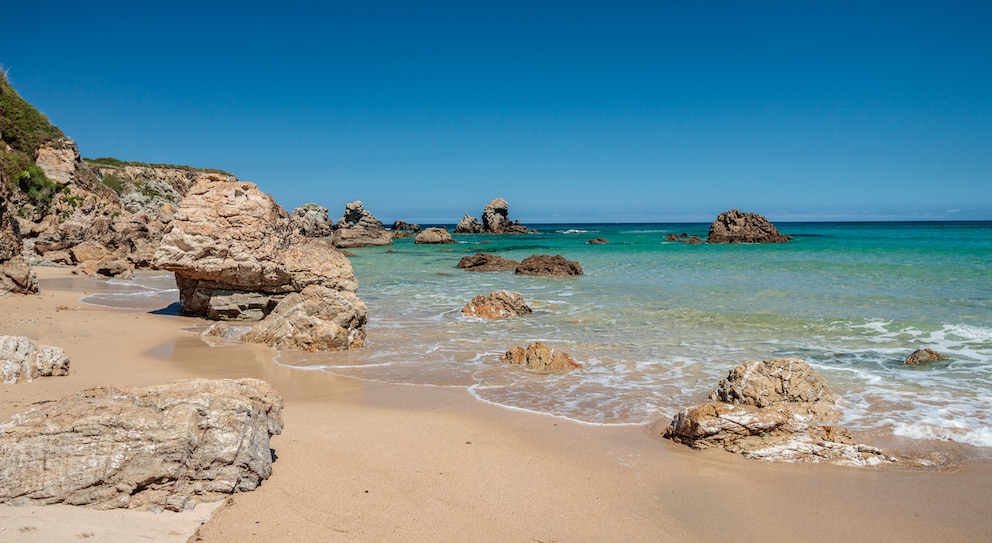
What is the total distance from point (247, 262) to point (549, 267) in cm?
1370

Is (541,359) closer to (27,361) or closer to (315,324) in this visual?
(315,324)

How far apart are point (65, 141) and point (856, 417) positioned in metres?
31.1

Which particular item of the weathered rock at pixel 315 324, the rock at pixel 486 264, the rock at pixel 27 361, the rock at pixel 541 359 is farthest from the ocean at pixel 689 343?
the rock at pixel 486 264

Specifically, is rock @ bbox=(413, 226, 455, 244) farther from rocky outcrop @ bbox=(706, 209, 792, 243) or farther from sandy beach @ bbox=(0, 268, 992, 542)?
sandy beach @ bbox=(0, 268, 992, 542)

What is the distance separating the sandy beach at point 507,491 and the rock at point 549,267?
16235mm

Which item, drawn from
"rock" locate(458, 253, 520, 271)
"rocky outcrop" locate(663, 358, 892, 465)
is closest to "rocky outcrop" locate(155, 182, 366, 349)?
"rocky outcrop" locate(663, 358, 892, 465)

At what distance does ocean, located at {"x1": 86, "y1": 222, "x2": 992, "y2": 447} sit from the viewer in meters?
6.27

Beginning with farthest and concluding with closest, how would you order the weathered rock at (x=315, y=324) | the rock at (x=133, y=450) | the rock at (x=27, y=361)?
the weathered rock at (x=315, y=324) → the rock at (x=27, y=361) → the rock at (x=133, y=450)

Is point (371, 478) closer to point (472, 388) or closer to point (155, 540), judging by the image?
point (155, 540)

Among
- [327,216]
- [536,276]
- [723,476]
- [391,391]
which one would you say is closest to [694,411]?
[723,476]

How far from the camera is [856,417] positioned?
5.83m

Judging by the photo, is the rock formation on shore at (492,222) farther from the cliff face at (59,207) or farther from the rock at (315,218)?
the cliff face at (59,207)

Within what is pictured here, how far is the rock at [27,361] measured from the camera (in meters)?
5.53

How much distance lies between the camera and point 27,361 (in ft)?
18.7
